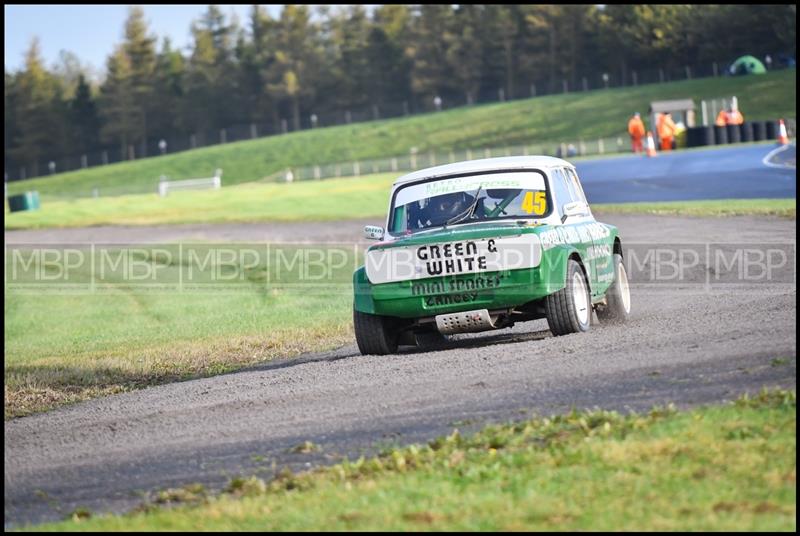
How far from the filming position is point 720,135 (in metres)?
55.3

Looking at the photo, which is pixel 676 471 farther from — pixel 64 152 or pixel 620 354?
pixel 64 152

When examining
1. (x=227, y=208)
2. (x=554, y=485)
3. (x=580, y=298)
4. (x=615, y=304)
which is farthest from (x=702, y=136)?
(x=554, y=485)

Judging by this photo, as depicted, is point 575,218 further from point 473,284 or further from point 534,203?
point 473,284

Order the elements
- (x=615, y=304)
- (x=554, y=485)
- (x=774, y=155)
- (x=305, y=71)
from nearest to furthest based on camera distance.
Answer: (x=554, y=485) < (x=615, y=304) < (x=774, y=155) < (x=305, y=71)

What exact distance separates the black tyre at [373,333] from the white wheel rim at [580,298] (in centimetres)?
170

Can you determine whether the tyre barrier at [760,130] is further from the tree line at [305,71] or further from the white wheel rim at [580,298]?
the tree line at [305,71]

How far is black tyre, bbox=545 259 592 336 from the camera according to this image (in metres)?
11.2

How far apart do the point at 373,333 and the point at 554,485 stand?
5679mm

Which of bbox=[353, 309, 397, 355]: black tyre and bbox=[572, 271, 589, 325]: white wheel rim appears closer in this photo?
bbox=[572, 271, 589, 325]: white wheel rim

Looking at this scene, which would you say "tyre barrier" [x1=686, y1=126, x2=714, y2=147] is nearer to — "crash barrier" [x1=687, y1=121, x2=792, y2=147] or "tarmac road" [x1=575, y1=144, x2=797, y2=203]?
"crash barrier" [x1=687, y1=121, x2=792, y2=147]

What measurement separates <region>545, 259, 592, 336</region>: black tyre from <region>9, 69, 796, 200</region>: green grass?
2876 inches

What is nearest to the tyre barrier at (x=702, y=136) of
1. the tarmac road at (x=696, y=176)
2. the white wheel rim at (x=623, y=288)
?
the tarmac road at (x=696, y=176)

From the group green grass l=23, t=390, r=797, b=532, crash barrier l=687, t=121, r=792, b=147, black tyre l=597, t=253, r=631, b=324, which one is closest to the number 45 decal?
black tyre l=597, t=253, r=631, b=324

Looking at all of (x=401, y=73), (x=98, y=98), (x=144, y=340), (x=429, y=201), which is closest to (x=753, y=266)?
(x=429, y=201)
